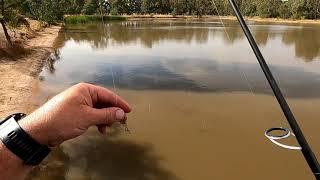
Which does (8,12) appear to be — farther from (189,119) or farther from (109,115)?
(109,115)

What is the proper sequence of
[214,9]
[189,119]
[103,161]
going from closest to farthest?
[103,161]
[189,119]
[214,9]

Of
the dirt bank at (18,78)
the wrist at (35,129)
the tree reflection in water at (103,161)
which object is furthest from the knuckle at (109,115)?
the dirt bank at (18,78)

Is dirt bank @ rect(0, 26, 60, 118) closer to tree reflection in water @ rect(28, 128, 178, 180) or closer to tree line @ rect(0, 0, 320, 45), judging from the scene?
tree reflection in water @ rect(28, 128, 178, 180)

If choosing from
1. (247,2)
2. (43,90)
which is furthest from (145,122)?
(247,2)

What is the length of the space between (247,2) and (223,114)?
339 feet

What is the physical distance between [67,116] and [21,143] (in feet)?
0.59

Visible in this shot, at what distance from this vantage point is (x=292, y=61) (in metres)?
23.2

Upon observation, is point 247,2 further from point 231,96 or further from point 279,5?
point 231,96

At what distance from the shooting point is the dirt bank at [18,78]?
1301cm

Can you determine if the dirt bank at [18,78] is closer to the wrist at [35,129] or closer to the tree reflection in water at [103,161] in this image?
the tree reflection in water at [103,161]

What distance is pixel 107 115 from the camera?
4.79 ft

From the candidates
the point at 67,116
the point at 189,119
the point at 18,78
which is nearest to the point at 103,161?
the point at 189,119

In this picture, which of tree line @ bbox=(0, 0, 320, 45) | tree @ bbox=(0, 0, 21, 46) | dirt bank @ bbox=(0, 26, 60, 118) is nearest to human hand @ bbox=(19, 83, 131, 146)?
dirt bank @ bbox=(0, 26, 60, 118)

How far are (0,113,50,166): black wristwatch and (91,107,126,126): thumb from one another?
0.74 ft
